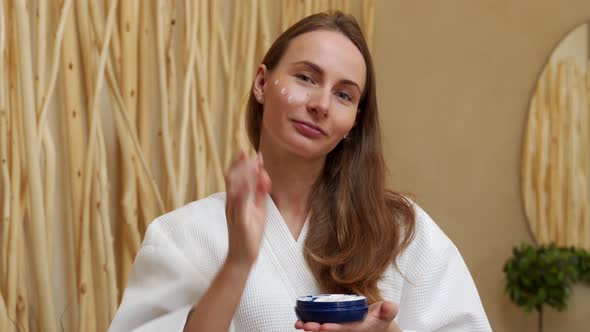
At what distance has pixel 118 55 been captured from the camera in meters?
1.96

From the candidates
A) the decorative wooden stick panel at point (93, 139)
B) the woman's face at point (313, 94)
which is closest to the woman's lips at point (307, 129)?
the woman's face at point (313, 94)

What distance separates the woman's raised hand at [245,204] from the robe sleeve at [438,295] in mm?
497

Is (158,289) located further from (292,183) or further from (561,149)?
(561,149)

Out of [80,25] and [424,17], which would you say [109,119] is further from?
[424,17]

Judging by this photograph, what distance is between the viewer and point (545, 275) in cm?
244

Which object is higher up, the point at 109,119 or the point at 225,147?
the point at 109,119

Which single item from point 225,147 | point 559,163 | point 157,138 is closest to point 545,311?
point 559,163

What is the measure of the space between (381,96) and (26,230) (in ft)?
4.74

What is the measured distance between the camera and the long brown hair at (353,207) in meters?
1.55

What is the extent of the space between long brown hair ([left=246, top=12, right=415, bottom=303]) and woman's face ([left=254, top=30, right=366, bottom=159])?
0.05 metres

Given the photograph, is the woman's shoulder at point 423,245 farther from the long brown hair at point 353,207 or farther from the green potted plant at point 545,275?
the green potted plant at point 545,275

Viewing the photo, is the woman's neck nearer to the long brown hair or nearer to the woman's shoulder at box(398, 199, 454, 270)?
the long brown hair

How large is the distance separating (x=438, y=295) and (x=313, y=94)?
1.58ft

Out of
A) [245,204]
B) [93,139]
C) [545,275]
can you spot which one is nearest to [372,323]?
[245,204]
